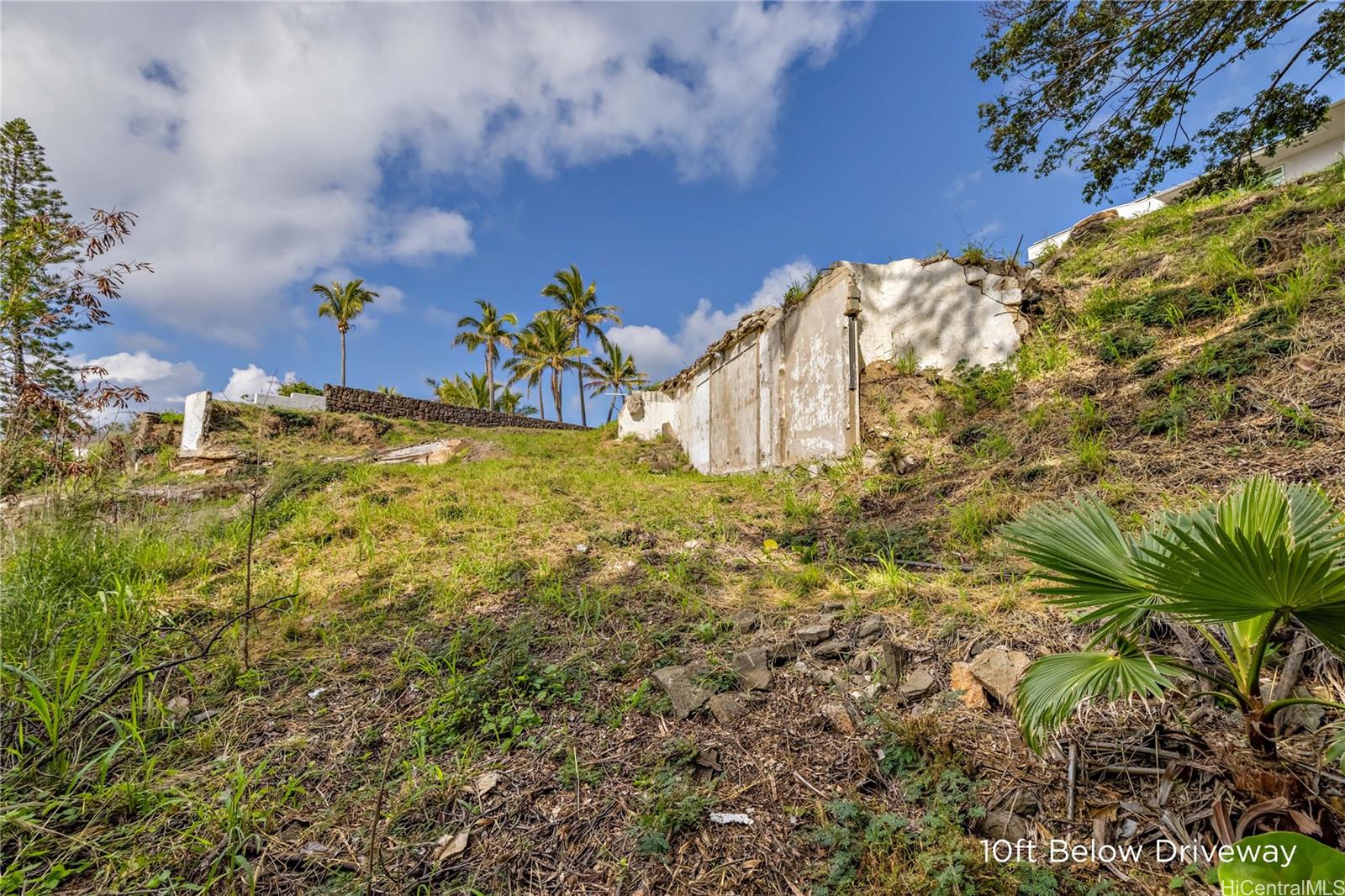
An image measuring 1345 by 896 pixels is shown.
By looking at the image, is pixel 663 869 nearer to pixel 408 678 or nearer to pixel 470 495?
pixel 408 678

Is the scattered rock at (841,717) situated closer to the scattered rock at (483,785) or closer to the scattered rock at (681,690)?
the scattered rock at (681,690)

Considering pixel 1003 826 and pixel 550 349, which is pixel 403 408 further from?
pixel 1003 826

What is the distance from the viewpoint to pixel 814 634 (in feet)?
8.12

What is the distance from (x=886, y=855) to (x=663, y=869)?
60 cm

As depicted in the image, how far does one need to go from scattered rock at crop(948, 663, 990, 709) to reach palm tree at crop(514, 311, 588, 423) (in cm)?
2479

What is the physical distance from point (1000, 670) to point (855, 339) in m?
4.78

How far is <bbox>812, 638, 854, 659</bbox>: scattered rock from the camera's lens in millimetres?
2342

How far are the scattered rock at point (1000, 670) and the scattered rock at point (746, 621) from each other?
1027 mm

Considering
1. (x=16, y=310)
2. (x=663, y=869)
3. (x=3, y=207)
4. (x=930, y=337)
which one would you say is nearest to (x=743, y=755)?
(x=663, y=869)

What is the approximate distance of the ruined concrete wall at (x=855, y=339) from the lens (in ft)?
20.1

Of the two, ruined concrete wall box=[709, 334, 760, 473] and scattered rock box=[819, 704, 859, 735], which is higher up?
ruined concrete wall box=[709, 334, 760, 473]

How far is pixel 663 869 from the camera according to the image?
4.63ft

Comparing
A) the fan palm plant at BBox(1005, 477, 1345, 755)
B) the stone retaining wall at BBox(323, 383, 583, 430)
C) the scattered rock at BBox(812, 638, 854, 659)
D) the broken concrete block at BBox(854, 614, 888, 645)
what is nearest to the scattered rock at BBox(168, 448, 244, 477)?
the stone retaining wall at BBox(323, 383, 583, 430)

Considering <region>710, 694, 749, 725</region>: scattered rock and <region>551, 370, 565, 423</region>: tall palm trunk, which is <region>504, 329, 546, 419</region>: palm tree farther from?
<region>710, 694, 749, 725</region>: scattered rock
